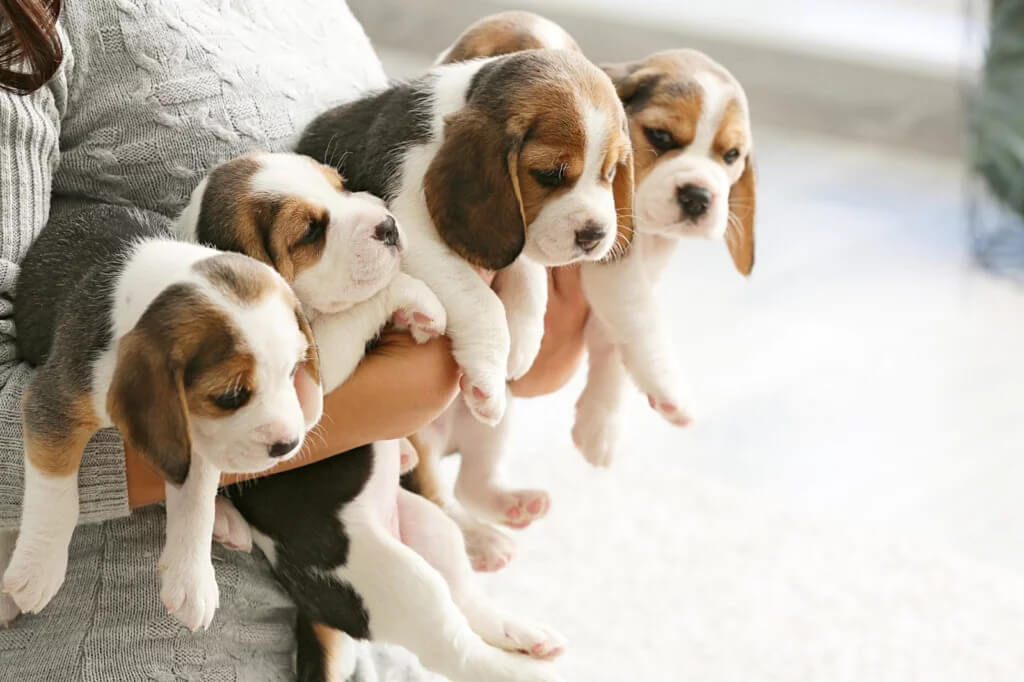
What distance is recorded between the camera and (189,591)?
121 centimetres

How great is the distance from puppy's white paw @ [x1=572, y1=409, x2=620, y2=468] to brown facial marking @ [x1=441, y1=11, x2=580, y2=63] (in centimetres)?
50

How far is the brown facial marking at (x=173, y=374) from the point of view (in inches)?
43.0

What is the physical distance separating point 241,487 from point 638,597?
135 cm

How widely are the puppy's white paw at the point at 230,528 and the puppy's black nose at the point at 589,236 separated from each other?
1.54 feet

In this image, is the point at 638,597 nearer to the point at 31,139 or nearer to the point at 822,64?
the point at 31,139

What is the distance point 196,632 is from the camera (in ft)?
4.50

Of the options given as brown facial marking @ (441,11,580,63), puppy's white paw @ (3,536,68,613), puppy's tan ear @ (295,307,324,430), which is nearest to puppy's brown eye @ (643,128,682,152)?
brown facial marking @ (441,11,580,63)

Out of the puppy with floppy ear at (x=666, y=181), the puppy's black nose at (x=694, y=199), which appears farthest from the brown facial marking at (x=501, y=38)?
the puppy's black nose at (x=694, y=199)

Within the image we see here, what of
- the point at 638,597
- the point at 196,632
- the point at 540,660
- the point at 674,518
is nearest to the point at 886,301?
the point at 674,518

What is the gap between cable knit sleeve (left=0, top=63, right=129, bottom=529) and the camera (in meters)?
1.28

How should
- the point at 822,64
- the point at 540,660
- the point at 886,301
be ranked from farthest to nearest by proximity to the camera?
the point at 822,64
the point at 886,301
the point at 540,660

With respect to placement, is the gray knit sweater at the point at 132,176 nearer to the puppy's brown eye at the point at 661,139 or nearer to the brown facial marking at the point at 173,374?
the brown facial marking at the point at 173,374

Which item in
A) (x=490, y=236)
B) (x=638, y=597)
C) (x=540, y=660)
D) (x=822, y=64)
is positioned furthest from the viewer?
(x=822, y=64)

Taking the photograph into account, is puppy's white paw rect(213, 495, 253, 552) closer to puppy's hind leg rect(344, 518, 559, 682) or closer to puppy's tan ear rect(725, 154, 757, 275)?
puppy's hind leg rect(344, 518, 559, 682)
